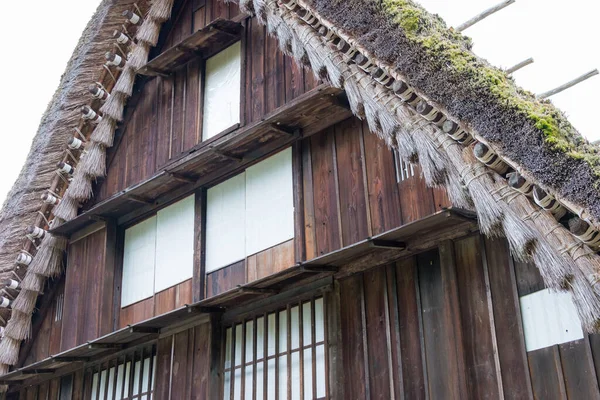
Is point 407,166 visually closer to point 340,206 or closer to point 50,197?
point 340,206

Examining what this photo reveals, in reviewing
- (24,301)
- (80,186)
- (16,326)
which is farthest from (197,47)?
(16,326)

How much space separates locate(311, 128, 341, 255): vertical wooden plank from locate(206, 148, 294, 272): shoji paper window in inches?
14.8

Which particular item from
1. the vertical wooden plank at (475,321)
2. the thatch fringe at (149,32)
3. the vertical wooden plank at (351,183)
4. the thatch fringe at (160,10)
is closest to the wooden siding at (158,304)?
the vertical wooden plank at (351,183)

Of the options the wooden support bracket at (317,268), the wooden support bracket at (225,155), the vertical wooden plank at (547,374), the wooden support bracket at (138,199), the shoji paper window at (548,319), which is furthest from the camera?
the wooden support bracket at (138,199)

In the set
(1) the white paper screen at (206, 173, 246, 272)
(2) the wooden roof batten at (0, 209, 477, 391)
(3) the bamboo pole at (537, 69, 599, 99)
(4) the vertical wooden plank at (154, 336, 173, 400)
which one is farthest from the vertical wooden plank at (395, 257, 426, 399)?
(4) the vertical wooden plank at (154, 336, 173, 400)

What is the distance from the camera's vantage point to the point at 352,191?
26.5ft

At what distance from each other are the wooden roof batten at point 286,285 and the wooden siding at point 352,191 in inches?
8.9

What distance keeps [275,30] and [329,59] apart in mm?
1310

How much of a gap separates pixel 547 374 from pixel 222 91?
5.60 m

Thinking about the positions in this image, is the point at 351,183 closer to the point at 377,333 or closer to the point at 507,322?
the point at 377,333

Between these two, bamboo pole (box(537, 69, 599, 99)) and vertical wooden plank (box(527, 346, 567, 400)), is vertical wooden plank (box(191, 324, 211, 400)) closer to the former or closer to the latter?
vertical wooden plank (box(527, 346, 567, 400))

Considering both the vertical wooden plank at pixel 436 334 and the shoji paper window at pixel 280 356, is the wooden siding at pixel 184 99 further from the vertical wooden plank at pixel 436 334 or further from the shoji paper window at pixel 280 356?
the vertical wooden plank at pixel 436 334

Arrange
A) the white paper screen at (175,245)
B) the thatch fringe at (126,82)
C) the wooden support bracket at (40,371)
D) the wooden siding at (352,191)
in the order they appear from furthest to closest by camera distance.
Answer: the thatch fringe at (126,82)
the wooden support bracket at (40,371)
the white paper screen at (175,245)
the wooden siding at (352,191)

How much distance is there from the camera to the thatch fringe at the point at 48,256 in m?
11.2
